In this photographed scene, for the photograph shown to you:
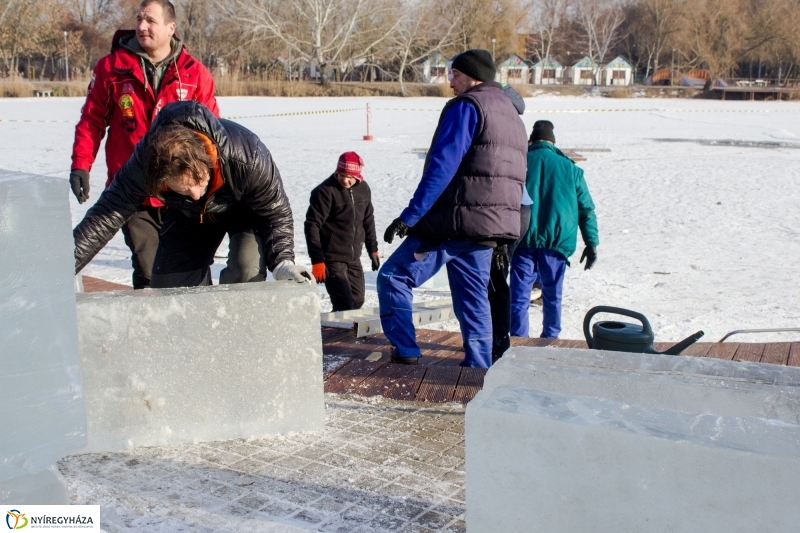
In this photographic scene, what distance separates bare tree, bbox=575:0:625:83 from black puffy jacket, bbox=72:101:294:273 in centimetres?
7288

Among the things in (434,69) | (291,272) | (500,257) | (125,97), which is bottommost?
(500,257)

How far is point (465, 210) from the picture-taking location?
4023mm

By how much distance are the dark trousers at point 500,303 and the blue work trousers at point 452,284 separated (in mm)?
365

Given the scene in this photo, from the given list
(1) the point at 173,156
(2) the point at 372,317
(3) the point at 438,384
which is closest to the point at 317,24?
(2) the point at 372,317

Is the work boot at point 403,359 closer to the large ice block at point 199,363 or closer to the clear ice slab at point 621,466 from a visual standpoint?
the large ice block at point 199,363

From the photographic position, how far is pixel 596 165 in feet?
48.0

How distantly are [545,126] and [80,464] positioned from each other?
12.0ft

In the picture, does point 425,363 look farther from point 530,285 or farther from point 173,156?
point 173,156

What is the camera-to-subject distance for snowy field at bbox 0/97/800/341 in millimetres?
6602

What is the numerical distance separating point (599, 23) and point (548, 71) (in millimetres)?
8625

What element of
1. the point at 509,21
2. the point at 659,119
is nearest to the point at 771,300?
the point at 659,119

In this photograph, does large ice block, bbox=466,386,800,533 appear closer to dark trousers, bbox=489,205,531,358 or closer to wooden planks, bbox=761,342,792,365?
dark trousers, bbox=489,205,531,358

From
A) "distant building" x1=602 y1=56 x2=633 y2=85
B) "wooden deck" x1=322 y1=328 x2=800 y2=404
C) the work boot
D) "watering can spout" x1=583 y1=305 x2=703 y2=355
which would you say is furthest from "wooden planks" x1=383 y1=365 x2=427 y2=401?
"distant building" x1=602 y1=56 x2=633 y2=85

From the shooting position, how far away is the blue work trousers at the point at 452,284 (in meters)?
4.12
